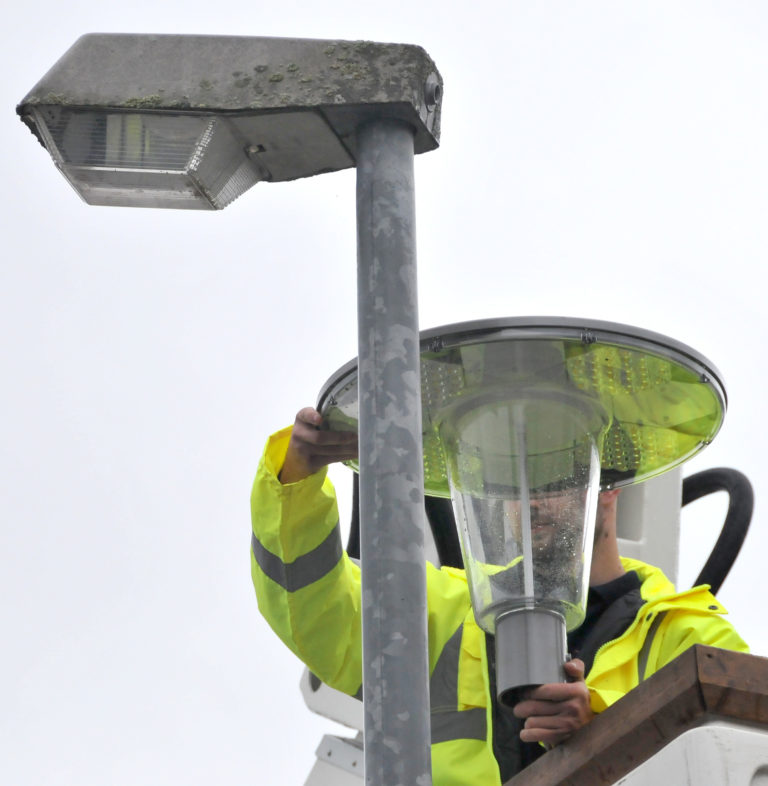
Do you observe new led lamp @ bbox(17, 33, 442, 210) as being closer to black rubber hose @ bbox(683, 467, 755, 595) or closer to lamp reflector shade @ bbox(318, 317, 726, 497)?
lamp reflector shade @ bbox(318, 317, 726, 497)

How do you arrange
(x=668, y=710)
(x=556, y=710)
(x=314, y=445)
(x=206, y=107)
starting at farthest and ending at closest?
(x=314, y=445) < (x=556, y=710) < (x=668, y=710) < (x=206, y=107)

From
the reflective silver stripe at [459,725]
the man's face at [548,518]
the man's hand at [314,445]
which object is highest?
the man's hand at [314,445]

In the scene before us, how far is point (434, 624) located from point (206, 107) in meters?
1.82

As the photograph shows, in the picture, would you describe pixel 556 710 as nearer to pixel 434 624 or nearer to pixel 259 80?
pixel 434 624

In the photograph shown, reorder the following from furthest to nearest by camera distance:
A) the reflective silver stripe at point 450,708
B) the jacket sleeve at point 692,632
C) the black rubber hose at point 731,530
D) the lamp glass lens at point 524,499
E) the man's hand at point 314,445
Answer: the black rubber hose at point 731,530 < the reflective silver stripe at point 450,708 < the jacket sleeve at point 692,632 < the man's hand at point 314,445 < the lamp glass lens at point 524,499

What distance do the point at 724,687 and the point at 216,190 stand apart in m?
1.04

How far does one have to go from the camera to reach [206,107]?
2031mm

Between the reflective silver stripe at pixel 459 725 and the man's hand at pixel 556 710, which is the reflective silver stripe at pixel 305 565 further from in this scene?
the man's hand at pixel 556 710

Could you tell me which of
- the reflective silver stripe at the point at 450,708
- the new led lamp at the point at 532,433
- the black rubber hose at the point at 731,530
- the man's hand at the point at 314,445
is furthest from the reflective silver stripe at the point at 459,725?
the black rubber hose at the point at 731,530

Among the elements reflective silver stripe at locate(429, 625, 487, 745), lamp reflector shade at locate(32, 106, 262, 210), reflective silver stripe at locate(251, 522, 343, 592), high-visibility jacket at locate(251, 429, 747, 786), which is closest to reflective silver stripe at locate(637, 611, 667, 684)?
high-visibility jacket at locate(251, 429, 747, 786)

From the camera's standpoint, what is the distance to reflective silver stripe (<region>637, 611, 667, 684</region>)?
3.29 m

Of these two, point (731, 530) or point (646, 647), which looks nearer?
point (646, 647)

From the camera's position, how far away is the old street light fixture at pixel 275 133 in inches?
75.3

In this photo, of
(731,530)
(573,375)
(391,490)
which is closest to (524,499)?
(573,375)
